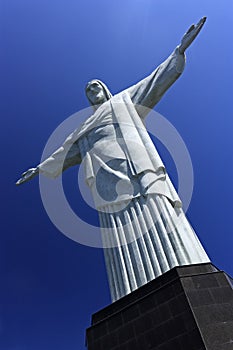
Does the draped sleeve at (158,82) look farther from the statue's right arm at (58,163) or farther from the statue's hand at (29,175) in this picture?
the statue's hand at (29,175)

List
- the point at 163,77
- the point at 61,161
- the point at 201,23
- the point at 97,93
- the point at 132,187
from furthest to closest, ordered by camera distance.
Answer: the point at 97,93 → the point at 61,161 → the point at 163,77 → the point at 201,23 → the point at 132,187

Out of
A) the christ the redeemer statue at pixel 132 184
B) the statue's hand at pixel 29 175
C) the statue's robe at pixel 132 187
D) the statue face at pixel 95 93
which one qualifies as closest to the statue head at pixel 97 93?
the statue face at pixel 95 93

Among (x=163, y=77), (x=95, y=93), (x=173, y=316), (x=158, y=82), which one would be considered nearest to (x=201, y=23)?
(x=163, y=77)

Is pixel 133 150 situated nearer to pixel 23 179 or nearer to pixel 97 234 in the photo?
pixel 97 234

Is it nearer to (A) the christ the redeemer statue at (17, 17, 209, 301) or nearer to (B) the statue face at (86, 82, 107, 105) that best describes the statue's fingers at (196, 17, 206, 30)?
(A) the christ the redeemer statue at (17, 17, 209, 301)

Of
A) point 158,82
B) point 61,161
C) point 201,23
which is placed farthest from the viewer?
point 61,161

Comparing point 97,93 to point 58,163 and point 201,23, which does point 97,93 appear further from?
point 201,23

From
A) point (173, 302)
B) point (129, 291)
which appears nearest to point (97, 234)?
point (129, 291)
